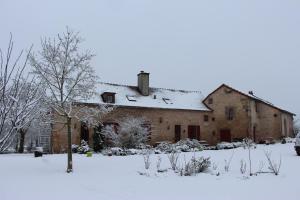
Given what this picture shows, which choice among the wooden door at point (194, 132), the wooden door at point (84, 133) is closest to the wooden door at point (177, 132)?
the wooden door at point (194, 132)

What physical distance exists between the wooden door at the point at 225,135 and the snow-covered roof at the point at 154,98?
2.91 metres

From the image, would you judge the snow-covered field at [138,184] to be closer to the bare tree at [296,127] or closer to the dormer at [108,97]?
the dormer at [108,97]

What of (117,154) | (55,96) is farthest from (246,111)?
(55,96)

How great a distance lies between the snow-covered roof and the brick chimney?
46cm

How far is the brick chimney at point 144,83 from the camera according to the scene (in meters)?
36.2

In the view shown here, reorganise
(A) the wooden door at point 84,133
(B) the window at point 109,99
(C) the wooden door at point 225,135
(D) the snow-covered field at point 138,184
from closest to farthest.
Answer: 1. (D) the snow-covered field at point 138,184
2. (A) the wooden door at point 84,133
3. (B) the window at point 109,99
4. (C) the wooden door at point 225,135

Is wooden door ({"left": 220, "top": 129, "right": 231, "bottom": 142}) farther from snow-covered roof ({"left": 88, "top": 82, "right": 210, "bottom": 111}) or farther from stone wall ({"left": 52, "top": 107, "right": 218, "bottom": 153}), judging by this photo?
snow-covered roof ({"left": 88, "top": 82, "right": 210, "bottom": 111})

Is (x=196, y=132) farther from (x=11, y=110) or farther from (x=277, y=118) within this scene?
(x=11, y=110)

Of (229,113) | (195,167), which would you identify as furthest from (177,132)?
(195,167)

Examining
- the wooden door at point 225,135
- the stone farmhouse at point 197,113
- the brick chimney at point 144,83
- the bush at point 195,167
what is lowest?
the bush at point 195,167

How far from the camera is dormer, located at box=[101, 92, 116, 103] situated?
32.4 metres

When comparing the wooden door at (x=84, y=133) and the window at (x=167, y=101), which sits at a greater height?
the window at (x=167, y=101)

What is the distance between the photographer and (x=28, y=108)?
539cm

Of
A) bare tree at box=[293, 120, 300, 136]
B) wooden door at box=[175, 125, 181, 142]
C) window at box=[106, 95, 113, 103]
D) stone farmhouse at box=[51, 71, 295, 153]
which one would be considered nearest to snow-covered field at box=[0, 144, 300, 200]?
window at box=[106, 95, 113, 103]
